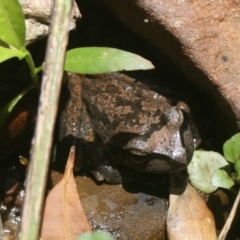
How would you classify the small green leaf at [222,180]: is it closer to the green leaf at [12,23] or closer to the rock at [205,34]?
the rock at [205,34]

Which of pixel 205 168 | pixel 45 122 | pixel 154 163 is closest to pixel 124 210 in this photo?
pixel 154 163

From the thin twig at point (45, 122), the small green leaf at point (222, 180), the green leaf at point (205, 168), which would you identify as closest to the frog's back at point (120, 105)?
the green leaf at point (205, 168)

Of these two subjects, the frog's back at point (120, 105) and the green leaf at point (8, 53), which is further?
the frog's back at point (120, 105)

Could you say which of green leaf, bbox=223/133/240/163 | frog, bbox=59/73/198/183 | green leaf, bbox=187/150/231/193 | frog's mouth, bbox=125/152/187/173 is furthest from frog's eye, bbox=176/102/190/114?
green leaf, bbox=223/133/240/163

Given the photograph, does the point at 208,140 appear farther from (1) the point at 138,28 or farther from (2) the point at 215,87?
(1) the point at 138,28

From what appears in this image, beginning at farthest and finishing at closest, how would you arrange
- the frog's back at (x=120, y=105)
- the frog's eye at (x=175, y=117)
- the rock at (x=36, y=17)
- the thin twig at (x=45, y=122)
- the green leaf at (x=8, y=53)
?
1. the frog's back at (x=120, y=105)
2. the frog's eye at (x=175, y=117)
3. the rock at (x=36, y=17)
4. the green leaf at (x=8, y=53)
5. the thin twig at (x=45, y=122)

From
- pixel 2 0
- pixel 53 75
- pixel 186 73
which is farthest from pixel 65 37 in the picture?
pixel 186 73
